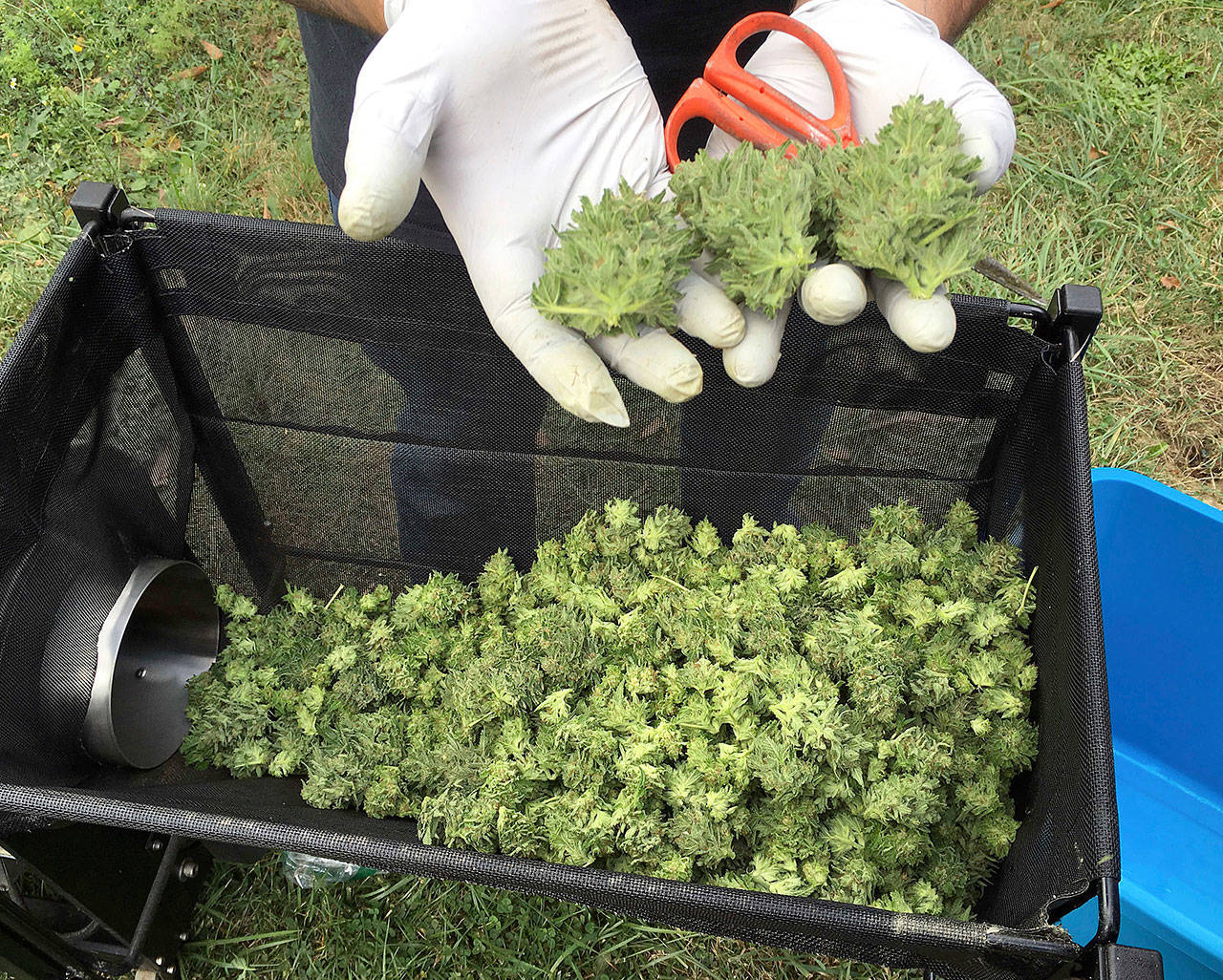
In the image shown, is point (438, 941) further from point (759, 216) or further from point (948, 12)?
point (948, 12)

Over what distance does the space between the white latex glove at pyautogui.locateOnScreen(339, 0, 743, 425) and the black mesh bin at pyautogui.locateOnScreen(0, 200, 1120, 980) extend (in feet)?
0.70

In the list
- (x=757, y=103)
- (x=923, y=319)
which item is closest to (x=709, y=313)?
(x=923, y=319)

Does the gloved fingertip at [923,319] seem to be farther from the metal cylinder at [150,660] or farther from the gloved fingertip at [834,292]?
the metal cylinder at [150,660]

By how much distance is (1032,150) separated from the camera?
3221 millimetres

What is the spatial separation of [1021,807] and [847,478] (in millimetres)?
639

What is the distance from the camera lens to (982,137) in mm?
1335

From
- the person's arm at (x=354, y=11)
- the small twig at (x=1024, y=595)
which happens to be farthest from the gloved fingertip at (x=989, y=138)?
the person's arm at (x=354, y=11)

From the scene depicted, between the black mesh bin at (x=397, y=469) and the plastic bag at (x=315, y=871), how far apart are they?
0.40 m

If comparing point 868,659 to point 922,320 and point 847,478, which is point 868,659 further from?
point 922,320

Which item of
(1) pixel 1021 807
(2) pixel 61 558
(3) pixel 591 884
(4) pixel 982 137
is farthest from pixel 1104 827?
(2) pixel 61 558

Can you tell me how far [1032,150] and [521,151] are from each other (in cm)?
246

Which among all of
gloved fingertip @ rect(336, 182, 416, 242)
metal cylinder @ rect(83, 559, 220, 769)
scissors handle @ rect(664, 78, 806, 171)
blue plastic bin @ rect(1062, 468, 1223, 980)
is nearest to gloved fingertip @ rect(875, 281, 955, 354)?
scissors handle @ rect(664, 78, 806, 171)

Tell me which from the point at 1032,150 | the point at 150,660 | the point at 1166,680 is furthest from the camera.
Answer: the point at 1032,150

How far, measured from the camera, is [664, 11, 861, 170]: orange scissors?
57.2 inches
